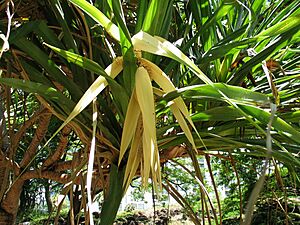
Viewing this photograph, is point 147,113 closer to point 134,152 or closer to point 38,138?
point 134,152

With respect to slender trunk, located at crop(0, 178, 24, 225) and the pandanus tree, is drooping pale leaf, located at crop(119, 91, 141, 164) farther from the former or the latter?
slender trunk, located at crop(0, 178, 24, 225)

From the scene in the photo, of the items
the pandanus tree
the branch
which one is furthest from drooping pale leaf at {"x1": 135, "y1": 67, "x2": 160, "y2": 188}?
the branch

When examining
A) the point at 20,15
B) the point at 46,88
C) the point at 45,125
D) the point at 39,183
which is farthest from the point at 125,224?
the point at 46,88

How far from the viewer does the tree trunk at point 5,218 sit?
68 centimetres

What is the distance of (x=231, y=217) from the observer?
189 cm

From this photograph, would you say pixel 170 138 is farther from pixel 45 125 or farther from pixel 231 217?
pixel 231 217

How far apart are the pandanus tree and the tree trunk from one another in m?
0.08

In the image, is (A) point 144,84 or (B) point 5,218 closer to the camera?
(A) point 144,84

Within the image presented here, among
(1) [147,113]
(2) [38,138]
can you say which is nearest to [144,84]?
(1) [147,113]

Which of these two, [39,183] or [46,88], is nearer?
[46,88]

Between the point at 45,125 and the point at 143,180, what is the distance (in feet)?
1.09

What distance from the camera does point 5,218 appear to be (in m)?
0.68

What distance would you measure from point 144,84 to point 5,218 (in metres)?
0.44

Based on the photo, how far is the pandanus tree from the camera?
1.18 feet
